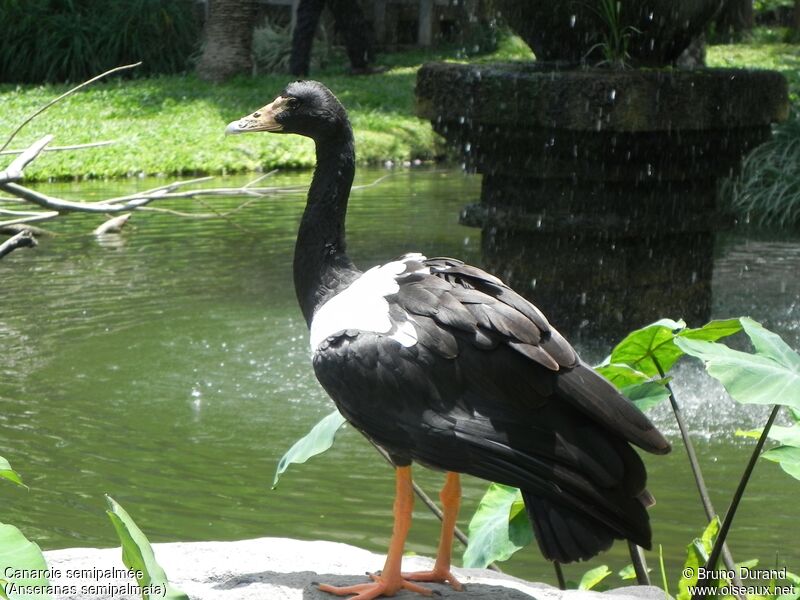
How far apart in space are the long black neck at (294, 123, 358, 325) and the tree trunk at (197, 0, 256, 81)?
1543 centimetres

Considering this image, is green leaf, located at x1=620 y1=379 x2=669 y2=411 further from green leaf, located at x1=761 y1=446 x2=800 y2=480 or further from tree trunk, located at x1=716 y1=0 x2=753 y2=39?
tree trunk, located at x1=716 y1=0 x2=753 y2=39

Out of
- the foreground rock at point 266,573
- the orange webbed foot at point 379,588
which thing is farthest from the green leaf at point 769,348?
the orange webbed foot at point 379,588

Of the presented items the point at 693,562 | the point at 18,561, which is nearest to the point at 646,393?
the point at 693,562

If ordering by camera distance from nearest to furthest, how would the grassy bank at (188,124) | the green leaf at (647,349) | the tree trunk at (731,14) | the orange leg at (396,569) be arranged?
1. the orange leg at (396,569)
2. the green leaf at (647,349)
3. the tree trunk at (731,14)
4. the grassy bank at (188,124)

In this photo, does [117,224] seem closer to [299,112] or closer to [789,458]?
[299,112]

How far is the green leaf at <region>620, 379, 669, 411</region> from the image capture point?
10.0 feet

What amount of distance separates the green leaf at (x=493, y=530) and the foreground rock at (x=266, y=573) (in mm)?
57

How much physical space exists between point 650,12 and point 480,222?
142cm

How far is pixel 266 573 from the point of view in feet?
10.2

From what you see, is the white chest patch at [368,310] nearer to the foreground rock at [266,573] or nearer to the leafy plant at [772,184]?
the foreground rock at [266,573]

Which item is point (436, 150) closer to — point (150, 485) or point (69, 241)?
point (69, 241)

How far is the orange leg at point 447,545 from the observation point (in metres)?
3.06

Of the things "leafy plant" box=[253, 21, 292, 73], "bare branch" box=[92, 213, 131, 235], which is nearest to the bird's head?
"bare branch" box=[92, 213, 131, 235]

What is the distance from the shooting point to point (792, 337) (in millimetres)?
6809
